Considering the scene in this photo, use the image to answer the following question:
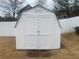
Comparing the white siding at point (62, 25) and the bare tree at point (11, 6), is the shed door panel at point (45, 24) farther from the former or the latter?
the bare tree at point (11, 6)

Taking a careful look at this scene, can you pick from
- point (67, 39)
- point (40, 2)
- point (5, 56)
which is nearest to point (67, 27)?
point (67, 39)

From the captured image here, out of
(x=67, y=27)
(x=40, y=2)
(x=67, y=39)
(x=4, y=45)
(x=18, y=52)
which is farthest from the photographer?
(x=40, y=2)

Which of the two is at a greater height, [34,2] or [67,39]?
[34,2]

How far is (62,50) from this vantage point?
11078 millimetres

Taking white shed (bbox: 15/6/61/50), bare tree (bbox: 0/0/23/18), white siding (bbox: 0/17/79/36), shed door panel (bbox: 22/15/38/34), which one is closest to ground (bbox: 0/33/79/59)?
white shed (bbox: 15/6/61/50)

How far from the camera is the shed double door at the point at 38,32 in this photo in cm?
1111

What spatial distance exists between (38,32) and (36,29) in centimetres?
22

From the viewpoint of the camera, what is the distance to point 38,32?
36.8 ft

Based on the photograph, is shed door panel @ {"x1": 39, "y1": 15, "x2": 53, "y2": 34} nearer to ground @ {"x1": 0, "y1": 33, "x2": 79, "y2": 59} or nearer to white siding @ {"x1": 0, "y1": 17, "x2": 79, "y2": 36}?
ground @ {"x1": 0, "y1": 33, "x2": 79, "y2": 59}

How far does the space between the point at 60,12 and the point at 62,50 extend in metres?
7.49

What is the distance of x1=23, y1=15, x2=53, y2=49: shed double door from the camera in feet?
36.4

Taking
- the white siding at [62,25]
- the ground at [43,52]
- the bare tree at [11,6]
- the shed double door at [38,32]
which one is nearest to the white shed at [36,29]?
the shed double door at [38,32]

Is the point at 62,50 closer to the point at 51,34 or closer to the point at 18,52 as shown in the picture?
the point at 51,34

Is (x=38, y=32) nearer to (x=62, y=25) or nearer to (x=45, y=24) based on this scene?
(x=45, y=24)
